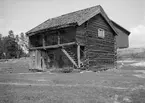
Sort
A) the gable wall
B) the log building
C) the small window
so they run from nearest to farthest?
the log building < the gable wall < the small window

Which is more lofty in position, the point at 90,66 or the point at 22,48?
the point at 22,48

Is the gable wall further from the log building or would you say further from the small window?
the small window

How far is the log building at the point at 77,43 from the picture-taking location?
19344mm

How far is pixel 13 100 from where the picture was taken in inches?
256

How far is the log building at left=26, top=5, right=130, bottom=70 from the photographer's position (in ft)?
63.5

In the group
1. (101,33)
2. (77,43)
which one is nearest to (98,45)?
(101,33)

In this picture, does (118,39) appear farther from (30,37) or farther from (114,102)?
(114,102)

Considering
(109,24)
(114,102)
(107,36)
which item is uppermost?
(109,24)

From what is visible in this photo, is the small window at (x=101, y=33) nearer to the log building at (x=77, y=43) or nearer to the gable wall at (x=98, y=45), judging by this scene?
the log building at (x=77, y=43)

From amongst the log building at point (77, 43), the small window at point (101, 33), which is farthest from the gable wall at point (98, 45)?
the small window at point (101, 33)

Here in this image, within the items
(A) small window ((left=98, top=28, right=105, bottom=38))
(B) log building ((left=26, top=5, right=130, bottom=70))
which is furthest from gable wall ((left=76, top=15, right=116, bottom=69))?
(A) small window ((left=98, top=28, right=105, bottom=38))

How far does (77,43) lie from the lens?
18.5 meters

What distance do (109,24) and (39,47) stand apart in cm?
973

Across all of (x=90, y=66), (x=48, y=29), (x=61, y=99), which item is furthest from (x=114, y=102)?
(x=48, y=29)
